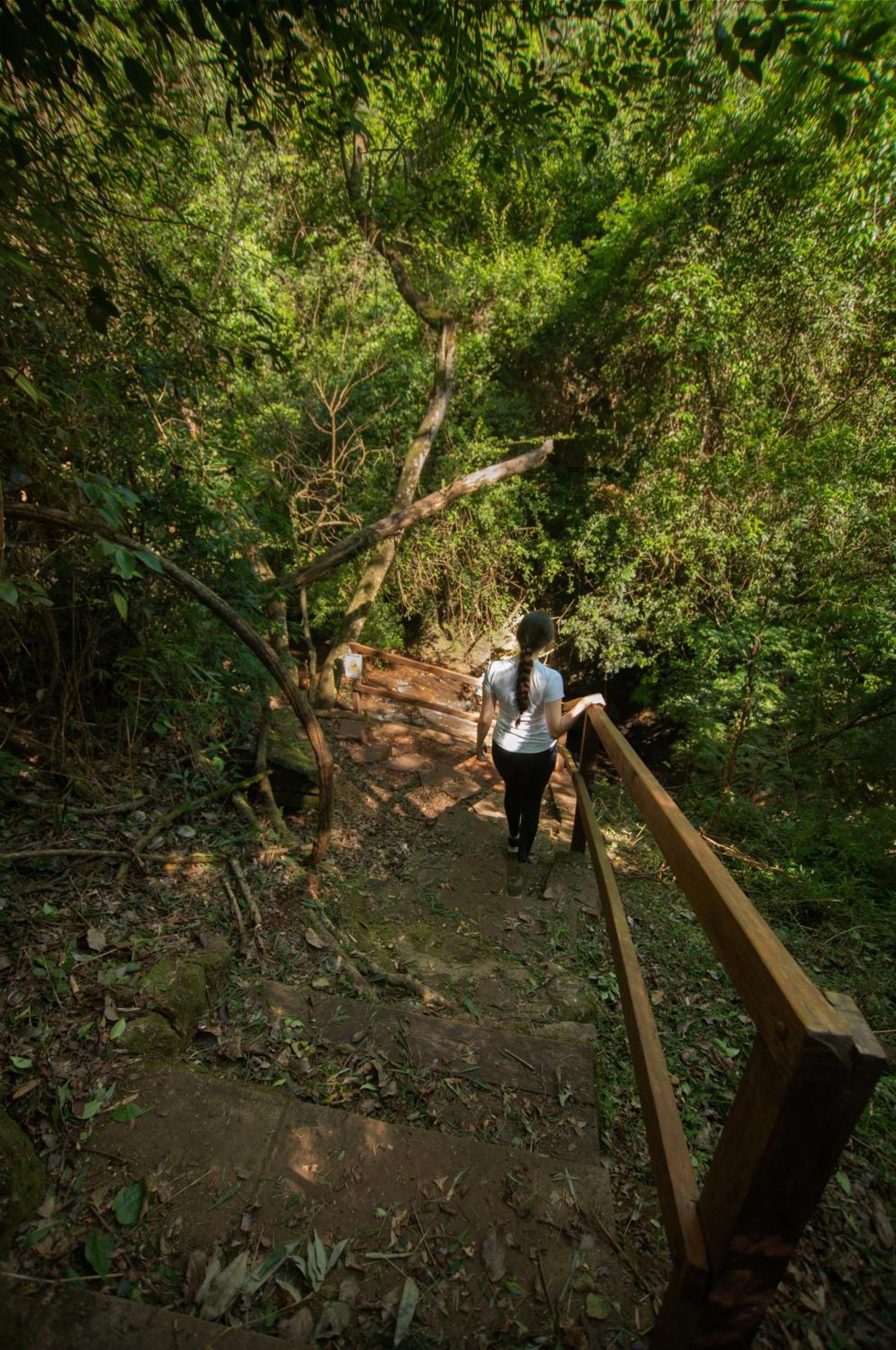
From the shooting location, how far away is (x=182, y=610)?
11.7 ft

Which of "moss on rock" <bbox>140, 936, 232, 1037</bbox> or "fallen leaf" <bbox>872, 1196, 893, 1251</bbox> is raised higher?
"fallen leaf" <bbox>872, 1196, 893, 1251</bbox>

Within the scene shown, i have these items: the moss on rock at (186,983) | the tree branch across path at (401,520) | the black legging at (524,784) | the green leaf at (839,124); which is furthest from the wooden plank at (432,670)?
the green leaf at (839,124)

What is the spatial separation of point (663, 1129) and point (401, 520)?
6910mm

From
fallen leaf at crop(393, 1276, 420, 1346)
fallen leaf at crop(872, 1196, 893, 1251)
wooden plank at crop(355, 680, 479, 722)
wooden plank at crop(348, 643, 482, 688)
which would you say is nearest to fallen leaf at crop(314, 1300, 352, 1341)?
fallen leaf at crop(393, 1276, 420, 1346)

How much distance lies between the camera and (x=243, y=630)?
306cm

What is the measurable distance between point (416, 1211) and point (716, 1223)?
0.90 metres

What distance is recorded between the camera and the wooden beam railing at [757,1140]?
859 millimetres

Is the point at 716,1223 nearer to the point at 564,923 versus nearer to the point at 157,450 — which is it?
the point at 564,923

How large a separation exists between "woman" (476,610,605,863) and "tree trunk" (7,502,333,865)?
3.35 ft

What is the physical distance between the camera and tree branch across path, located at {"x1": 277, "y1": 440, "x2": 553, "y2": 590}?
6551 millimetres

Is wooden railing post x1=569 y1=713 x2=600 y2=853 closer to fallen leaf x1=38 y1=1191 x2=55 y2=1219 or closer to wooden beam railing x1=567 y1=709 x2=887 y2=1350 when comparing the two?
wooden beam railing x1=567 y1=709 x2=887 y2=1350

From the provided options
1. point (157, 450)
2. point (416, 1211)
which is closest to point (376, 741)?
point (157, 450)

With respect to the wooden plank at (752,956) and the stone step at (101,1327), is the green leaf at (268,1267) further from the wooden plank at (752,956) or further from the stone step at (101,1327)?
the wooden plank at (752,956)

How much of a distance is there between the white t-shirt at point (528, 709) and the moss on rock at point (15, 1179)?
9.11 ft
